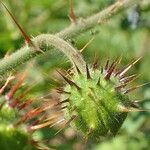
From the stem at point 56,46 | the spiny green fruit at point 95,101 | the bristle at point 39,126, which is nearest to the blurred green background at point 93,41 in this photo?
the stem at point 56,46

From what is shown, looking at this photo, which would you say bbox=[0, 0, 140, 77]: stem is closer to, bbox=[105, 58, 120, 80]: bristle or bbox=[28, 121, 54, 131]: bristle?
bbox=[105, 58, 120, 80]: bristle

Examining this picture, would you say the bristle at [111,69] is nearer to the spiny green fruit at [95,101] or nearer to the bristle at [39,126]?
the spiny green fruit at [95,101]

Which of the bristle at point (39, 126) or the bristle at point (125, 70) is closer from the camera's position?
the bristle at point (39, 126)

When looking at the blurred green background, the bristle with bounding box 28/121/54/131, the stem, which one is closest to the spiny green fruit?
the stem

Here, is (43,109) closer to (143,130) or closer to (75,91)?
(75,91)

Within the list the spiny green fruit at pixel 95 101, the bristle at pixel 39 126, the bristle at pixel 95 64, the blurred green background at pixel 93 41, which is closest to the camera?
the bristle at pixel 39 126
